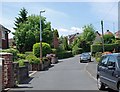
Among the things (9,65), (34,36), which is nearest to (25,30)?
(34,36)

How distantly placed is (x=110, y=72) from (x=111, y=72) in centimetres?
15

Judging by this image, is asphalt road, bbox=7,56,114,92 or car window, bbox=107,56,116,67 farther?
asphalt road, bbox=7,56,114,92

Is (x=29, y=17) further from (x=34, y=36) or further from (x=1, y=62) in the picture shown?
(x=1, y=62)

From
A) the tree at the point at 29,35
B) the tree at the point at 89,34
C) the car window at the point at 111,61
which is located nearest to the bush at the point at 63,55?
the tree at the point at 29,35

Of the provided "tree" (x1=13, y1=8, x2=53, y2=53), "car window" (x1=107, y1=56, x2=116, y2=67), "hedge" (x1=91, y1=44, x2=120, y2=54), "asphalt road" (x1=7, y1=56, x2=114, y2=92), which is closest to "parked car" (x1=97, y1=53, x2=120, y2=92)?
"car window" (x1=107, y1=56, x2=116, y2=67)

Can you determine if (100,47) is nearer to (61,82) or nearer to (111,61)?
(61,82)

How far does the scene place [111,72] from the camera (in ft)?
41.9

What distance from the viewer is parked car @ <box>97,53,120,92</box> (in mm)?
12189

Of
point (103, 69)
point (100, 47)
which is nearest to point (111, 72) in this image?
point (103, 69)

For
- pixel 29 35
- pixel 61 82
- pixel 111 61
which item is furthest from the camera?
pixel 29 35

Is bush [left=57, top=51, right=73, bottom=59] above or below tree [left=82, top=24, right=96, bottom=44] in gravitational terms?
below

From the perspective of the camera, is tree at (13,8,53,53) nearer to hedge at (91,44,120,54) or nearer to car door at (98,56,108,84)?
hedge at (91,44,120,54)

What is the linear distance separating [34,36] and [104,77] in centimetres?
5379

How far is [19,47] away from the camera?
229 ft
